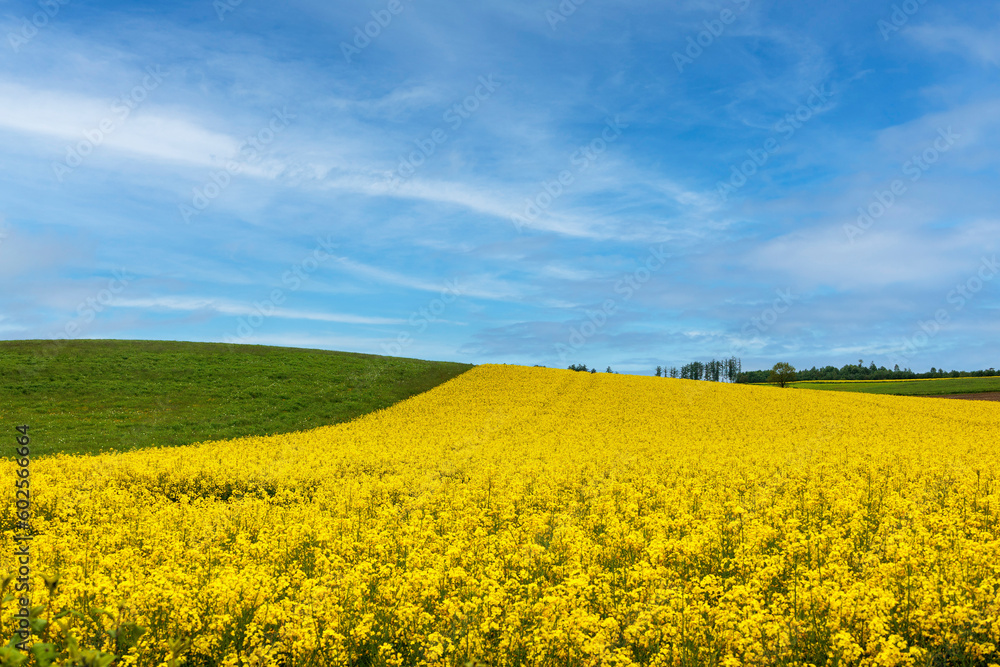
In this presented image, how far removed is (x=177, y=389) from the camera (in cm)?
4153

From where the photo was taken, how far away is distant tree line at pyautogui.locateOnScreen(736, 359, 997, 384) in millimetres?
114625

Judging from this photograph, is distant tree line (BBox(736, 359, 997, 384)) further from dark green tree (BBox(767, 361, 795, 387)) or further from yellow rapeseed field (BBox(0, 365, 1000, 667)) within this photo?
yellow rapeseed field (BBox(0, 365, 1000, 667))

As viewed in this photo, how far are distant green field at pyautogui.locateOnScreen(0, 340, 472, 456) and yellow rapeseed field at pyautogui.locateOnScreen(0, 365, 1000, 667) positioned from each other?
37.0ft

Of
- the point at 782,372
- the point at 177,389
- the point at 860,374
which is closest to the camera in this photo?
the point at 177,389

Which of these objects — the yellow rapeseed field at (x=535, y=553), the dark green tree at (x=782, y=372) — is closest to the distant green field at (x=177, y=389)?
the yellow rapeseed field at (x=535, y=553)

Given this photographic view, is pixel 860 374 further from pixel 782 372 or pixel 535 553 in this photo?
pixel 535 553

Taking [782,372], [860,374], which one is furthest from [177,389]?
[860,374]

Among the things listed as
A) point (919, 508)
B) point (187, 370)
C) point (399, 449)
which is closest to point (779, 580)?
point (919, 508)

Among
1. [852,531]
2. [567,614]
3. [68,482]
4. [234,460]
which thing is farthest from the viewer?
[234,460]

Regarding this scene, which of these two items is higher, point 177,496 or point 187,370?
point 187,370

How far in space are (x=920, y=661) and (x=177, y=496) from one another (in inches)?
686

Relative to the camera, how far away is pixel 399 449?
874 inches

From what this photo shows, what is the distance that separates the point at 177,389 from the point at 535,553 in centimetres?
4012

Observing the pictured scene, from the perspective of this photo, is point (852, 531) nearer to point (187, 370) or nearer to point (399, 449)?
point (399, 449)
